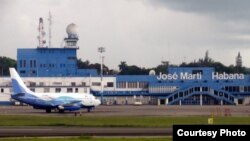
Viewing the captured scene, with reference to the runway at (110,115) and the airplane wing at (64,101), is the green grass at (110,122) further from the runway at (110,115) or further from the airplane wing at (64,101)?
the airplane wing at (64,101)

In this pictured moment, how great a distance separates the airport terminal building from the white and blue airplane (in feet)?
196

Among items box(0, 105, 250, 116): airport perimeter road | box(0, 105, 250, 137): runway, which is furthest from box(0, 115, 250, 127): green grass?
box(0, 105, 250, 116): airport perimeter road

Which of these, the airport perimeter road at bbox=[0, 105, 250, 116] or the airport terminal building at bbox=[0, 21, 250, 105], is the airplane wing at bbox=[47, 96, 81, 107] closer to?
the airport perimeter road at bbox=[0, 105, 250, 116]

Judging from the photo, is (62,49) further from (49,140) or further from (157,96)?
(49,140)

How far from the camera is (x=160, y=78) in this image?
178 meters

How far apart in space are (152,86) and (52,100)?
79143mm

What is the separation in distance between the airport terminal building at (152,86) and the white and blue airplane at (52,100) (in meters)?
59.9

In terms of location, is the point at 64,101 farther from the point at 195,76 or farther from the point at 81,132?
the point at 195,76

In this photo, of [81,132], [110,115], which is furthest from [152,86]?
[81,132]

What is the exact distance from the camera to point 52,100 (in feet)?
329

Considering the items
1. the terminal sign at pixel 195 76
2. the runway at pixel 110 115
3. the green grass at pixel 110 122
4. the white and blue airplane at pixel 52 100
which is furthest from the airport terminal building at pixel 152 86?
the green grass at pixel 110 122

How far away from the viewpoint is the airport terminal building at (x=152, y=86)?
168 meters

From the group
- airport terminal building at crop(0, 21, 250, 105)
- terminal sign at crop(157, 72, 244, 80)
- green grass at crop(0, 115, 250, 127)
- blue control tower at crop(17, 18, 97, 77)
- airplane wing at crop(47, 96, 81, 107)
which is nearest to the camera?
green grass at crop(0, 115, 250, 127)

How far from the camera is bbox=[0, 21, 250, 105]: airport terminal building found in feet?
552
